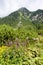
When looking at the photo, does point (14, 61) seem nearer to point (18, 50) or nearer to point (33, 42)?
point (18, 50)

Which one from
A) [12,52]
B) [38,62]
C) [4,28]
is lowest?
[38,62]

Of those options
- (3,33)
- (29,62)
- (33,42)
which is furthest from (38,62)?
(3,33)

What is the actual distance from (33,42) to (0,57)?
9.26 metres

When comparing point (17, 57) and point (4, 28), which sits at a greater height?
point (4, 28)

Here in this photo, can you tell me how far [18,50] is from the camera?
12.9 meters

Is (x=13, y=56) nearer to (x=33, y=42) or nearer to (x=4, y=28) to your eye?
(x=33, y=42)

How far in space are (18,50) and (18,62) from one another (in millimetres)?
1222

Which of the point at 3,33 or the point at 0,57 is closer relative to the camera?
the point at 0,57

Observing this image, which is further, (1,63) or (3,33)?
(3,33)

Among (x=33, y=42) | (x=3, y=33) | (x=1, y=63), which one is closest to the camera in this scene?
(x=1, y=63)

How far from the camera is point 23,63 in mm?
11922

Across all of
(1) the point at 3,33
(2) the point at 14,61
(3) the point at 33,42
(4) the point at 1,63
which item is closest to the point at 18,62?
(2) the point at 14,61

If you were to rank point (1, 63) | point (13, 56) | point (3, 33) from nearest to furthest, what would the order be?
1. point (1, 63)
2. point (13, 56)
3. point (3, 33)

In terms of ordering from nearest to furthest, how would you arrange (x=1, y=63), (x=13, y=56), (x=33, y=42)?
(x=1, y=63)
(x=13, y=56)
(x=33, y=42)
